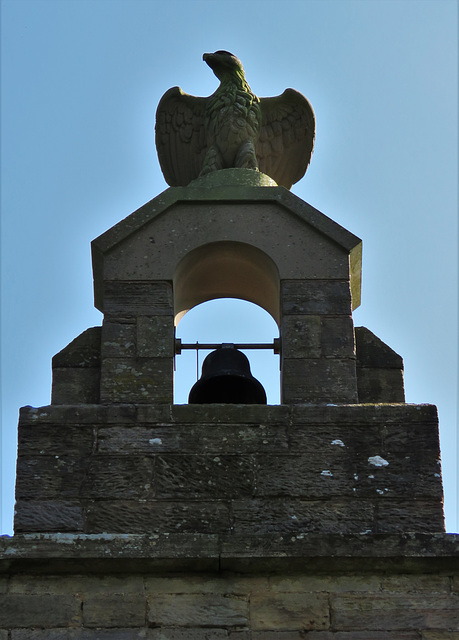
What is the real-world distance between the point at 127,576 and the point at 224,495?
69 cm

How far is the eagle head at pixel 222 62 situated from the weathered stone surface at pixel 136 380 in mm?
2790

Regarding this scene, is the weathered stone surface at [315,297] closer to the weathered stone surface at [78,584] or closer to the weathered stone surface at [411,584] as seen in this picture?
Result: the weathered stone surface at [411,584]

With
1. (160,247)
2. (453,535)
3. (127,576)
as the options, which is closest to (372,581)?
(453,535)

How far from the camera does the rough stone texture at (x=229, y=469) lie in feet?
27.3

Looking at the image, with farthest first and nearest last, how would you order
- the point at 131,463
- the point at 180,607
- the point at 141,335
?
the point at 141,335 < the point at 131,463 < the point at 180,607

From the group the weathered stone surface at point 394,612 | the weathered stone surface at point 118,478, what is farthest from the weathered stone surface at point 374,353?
the weathered stone surface at point 394,612

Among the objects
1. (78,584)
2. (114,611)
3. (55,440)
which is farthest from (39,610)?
(55,440)

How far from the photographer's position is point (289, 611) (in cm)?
795

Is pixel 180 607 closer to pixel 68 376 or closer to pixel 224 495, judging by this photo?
pixel 224 495

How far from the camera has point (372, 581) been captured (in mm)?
8047

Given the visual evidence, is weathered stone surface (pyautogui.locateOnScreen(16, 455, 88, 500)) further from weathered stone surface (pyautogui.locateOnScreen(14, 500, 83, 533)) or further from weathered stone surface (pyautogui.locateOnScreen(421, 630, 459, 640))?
weathered stone surface (pyautogui.locateOnScreen(421, 630, 459, 640))

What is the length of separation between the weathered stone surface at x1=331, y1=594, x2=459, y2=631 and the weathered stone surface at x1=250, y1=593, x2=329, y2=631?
7 cm

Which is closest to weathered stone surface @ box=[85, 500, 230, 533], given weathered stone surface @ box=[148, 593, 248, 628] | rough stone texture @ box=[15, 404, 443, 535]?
rough stone texture @ box=[15, 404, 443, 535]

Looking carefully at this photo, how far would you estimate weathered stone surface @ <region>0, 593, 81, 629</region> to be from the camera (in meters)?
7.91
